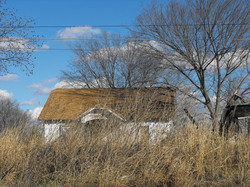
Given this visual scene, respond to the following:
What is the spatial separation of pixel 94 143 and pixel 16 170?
1667mm

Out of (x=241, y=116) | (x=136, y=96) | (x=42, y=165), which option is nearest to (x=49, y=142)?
(x=42, y=165)

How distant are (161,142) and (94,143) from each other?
1.44m

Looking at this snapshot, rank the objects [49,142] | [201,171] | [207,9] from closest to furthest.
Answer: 1. [201,171]
2. [49,142]
3. [207,9]

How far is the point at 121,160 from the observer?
18.0 ft

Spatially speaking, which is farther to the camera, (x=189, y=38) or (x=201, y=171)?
(x=189, y=38)

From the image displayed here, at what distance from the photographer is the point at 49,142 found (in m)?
6.88

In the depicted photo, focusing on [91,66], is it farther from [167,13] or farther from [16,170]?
[16,170]

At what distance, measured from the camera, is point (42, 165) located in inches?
244

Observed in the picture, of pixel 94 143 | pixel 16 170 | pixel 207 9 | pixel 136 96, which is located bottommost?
pixel 16 170

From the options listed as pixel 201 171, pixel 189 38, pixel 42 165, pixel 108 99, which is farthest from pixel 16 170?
→ pixel 189 38

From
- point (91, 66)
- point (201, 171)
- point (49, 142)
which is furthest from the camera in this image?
point (91, 66)

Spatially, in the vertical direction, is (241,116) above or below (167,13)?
below

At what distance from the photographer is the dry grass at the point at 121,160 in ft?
16.9

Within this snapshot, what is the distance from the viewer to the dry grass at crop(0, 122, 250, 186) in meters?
5.15
